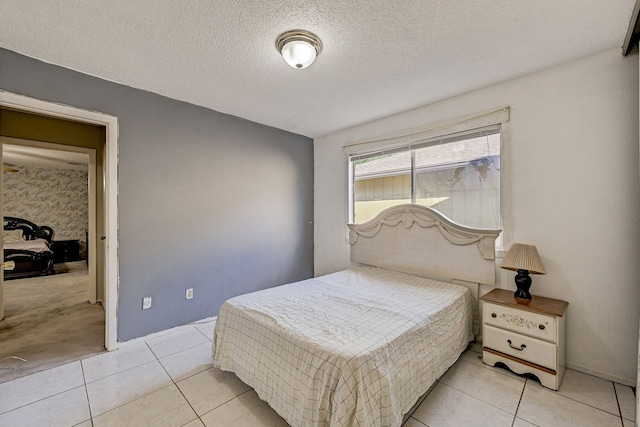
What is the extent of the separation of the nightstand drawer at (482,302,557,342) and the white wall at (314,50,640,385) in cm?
43

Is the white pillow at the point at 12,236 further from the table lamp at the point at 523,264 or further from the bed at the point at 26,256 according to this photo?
the table lamp at the point at 523,264

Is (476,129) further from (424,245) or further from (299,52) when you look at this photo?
(299,52)

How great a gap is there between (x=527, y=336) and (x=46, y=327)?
457cm

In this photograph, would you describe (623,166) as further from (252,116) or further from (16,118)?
(16,118)

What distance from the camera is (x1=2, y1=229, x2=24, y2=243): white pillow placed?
5487 mm

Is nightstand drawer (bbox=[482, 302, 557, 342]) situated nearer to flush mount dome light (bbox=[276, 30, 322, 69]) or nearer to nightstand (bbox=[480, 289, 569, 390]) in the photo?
nightstand (bbox=[480, 289, 569, 390])

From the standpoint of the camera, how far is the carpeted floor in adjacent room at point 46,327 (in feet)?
7.16

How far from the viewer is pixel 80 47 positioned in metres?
1.87

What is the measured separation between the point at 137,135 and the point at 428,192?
3069mm

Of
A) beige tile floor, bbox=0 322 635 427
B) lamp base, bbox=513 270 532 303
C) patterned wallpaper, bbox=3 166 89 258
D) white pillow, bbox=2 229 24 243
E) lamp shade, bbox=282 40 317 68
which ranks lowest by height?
beige tile floor, bbox=0 322 635 427

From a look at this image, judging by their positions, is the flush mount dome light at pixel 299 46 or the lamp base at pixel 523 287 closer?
the flush mount dome light at pixel 299 46

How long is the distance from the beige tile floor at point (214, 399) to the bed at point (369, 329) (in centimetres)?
15

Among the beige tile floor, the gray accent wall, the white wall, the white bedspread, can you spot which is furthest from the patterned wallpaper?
the white wall

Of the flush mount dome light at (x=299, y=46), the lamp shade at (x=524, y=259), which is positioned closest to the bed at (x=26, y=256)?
the flush mount dome light at (x=299, y=46)
